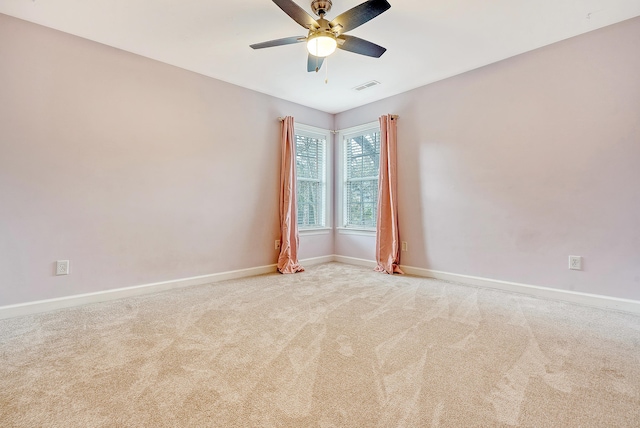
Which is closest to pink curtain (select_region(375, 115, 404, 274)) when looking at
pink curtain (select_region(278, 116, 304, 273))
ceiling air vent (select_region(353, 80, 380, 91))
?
ceiling air vent (select_region(353, 80, 380, 91))

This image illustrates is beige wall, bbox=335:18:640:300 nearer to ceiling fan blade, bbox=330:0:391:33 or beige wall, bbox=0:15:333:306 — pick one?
ceiling fan blade, bbox=330:0:391:33

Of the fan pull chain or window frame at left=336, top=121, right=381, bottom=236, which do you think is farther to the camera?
window frame at left=336, top=121, right=381, bottom=236

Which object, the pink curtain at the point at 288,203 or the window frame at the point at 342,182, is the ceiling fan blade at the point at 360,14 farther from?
the window frame at the point at 342,182

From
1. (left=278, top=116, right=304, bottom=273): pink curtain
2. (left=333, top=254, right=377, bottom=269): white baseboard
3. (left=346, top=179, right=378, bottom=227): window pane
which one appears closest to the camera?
(left=278, top=116, right=304, bottom=273): pink curtain

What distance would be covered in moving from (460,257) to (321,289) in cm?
179

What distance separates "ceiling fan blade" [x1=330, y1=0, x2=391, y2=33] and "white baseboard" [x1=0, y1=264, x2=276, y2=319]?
305 centimetres

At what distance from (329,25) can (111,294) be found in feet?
10.6

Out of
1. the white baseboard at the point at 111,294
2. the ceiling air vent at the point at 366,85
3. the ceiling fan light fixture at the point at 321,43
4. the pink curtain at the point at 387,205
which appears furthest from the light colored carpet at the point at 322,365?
the ceiling air vent at the point at 366,85

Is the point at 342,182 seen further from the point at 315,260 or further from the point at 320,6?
the point at 320,6

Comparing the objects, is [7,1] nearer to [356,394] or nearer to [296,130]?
[296,130]

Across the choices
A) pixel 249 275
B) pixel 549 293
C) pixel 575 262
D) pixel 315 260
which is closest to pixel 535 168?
pixel 575 262

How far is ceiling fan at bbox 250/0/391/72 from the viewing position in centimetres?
195

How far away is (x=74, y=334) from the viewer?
2100 millimetres

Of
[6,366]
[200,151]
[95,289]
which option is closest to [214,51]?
[200,151]
